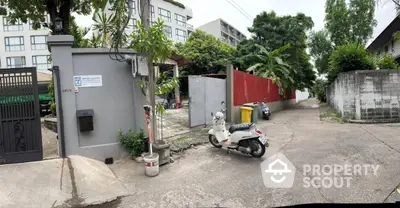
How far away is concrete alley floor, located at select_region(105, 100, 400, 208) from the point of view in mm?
3463

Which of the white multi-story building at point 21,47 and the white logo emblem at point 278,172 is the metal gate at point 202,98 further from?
the white multi-story building at point 21,47

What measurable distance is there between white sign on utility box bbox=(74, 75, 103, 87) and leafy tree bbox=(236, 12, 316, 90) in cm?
1355

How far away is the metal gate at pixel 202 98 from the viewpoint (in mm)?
7766

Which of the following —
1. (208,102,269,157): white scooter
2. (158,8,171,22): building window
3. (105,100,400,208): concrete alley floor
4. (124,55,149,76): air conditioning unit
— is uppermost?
(158,8,171,22): building window

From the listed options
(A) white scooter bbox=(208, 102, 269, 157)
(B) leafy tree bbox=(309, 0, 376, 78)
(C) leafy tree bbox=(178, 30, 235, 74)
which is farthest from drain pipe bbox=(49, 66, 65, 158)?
(B) leafy tree bbox=(309, 0, 376, 78)

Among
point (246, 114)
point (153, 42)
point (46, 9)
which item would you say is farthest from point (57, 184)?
point (46, 9)

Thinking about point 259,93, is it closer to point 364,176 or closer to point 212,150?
point 212,150

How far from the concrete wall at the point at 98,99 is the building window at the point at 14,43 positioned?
1274 inches

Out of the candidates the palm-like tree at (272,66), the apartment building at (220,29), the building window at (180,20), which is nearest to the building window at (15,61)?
the building window at (180,20)

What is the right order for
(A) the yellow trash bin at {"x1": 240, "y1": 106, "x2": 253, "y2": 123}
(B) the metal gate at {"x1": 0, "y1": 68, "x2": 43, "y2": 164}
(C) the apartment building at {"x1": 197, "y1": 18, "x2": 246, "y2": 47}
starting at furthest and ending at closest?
(C) the apartment building at {"x1": 197, "y1": 18, "x2": 246, "y2": 47} < (A) the yellow trash bin at {"x1": 240, "y1": 106, "x2": 253, "y2": 123} < (B) the metal gate at {"x1": 0, "y1": 68, "x2": 43, "y2": 164}

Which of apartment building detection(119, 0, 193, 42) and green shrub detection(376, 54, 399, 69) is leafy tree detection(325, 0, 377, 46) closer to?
green shrub detection(376, 54, 399, 69)

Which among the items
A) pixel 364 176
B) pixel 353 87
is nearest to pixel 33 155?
pixel 364 176

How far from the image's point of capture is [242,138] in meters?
5.33

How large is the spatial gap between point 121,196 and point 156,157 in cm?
102
